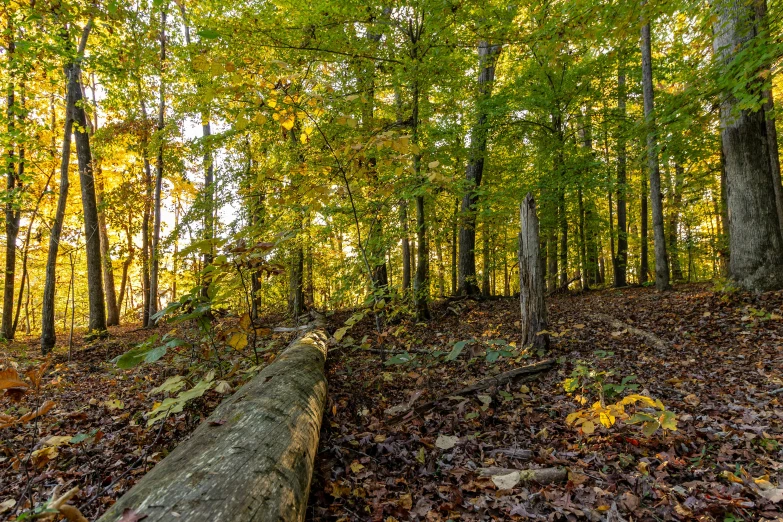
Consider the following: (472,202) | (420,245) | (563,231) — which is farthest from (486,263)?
(420,245)

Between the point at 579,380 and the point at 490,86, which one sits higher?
the point at 490,86

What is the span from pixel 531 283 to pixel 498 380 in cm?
168

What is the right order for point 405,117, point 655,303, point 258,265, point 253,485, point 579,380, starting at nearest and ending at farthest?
point 253,485 < point 258,265 < point 579,380 < point 405,117 < point 655,303

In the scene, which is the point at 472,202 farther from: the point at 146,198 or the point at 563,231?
the point at 146,198

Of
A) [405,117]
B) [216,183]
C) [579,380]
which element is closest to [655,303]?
[579,380]

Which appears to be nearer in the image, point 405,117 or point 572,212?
point 405,117

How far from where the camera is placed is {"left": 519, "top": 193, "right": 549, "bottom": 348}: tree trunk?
17.0 feet

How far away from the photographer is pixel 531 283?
5.25m

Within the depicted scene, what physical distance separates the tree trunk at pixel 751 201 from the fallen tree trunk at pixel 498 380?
15.5 feet

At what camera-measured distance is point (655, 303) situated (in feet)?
24.8

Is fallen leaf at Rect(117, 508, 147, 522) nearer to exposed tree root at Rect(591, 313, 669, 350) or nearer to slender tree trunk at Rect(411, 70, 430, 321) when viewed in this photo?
slender tree trunk at Rect(411, 70, 430, 321)

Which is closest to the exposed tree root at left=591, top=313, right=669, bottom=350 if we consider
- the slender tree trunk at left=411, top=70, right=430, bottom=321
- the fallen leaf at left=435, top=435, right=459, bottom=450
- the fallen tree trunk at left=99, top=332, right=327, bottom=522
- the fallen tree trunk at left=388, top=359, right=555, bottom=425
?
the fallen tree trunk at left=388, top=359, right=555, bottom=425

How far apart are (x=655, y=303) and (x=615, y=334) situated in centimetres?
271

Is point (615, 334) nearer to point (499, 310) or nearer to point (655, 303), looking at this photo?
point (655, 303)
